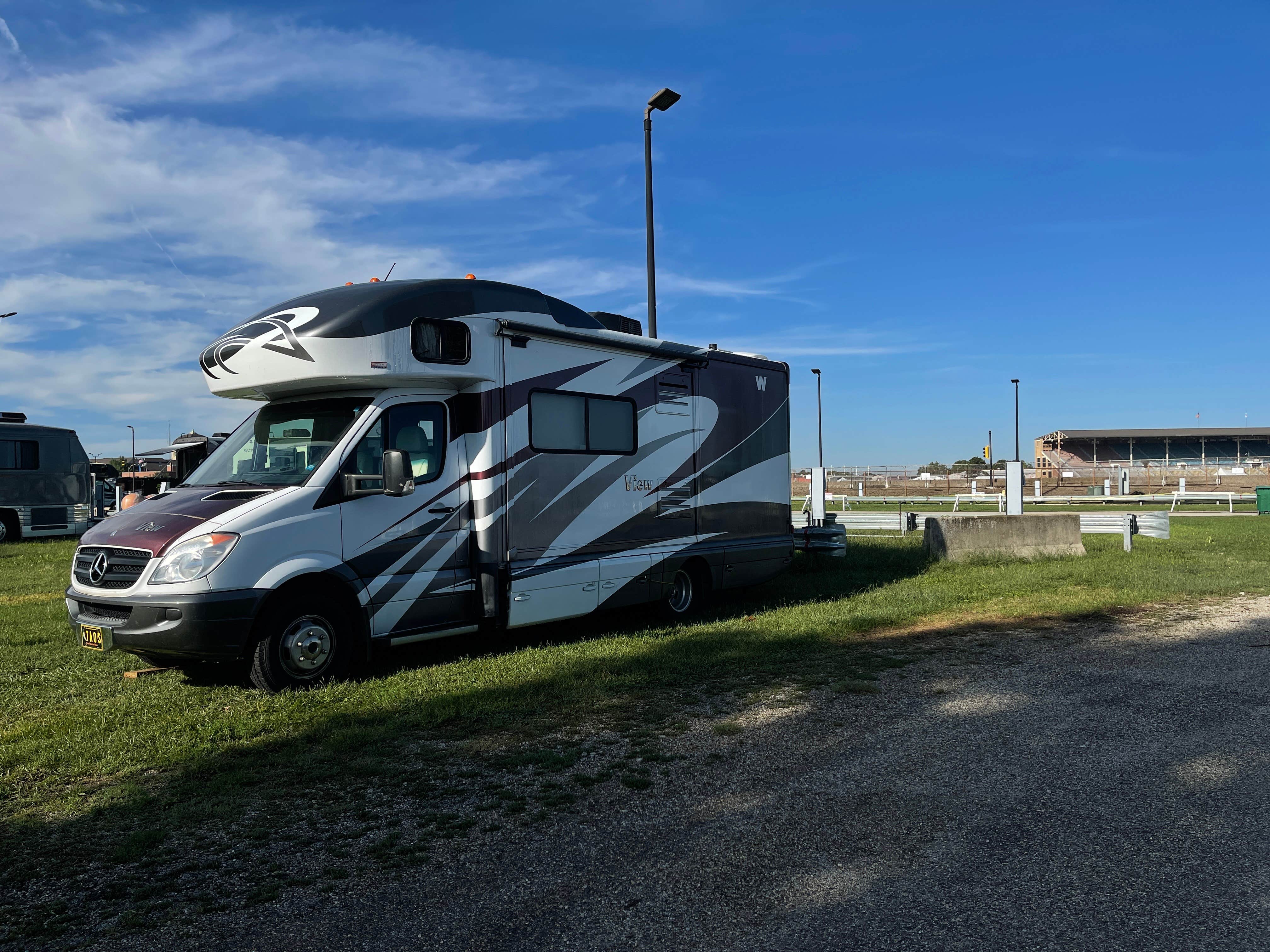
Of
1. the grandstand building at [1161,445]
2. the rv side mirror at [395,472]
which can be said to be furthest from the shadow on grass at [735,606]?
the grandstand building at [1161,445]

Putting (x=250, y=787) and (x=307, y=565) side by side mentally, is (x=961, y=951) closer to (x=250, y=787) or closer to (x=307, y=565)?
(x=250, y=787)

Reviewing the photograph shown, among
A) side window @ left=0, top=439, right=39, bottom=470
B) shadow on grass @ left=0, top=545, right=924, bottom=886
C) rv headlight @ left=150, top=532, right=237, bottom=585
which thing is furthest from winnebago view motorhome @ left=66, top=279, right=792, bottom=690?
side window @ left=0, top=439, right=39, bottom=470

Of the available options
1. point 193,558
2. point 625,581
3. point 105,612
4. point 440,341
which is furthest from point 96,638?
point 625,581

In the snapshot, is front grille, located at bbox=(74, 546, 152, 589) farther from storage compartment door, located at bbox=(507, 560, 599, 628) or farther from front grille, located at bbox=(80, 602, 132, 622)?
storage compartment door, located at bbox=(507, 560, 599, 628)

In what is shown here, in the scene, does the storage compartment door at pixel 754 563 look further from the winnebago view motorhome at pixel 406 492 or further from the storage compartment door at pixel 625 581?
the storage compartment door at pixel 625 581

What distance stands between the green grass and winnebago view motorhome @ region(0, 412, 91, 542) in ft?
34.8

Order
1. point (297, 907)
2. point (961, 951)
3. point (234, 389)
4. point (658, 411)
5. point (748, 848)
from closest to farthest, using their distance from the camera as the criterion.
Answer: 1. point (961, 951)
2. point (297, 907)
3. point (748, 848)
4. point (234, 389)
5. point (658, 411)

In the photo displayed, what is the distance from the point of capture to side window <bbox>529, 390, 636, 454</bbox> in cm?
887

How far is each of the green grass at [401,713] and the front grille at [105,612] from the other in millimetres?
559

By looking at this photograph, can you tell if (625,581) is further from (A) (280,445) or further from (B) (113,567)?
(B) (113,567)

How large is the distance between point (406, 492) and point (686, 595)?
157 inches

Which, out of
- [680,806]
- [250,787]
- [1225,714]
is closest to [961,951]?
[680,806]

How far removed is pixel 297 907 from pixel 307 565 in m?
3.75

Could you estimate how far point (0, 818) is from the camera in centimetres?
451
